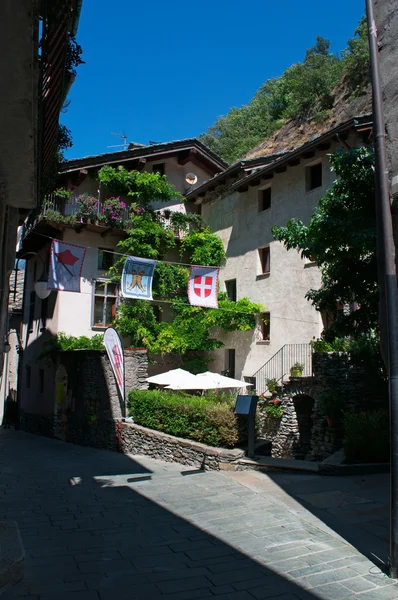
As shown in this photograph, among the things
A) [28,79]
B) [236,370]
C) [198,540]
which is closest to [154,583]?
[198,540]

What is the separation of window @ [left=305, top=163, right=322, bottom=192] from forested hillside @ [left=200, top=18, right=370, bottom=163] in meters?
13.5

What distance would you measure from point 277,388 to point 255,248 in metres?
6.28

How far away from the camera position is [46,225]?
21.8 m

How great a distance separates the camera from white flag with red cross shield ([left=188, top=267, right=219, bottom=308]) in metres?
16.1

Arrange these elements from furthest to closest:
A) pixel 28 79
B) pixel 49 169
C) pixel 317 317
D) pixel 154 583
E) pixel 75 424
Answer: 1. pixel 75 424
2. pixel 317 317
3. pixel 49 169
4. pixel 154 583
5. pixel 28 79

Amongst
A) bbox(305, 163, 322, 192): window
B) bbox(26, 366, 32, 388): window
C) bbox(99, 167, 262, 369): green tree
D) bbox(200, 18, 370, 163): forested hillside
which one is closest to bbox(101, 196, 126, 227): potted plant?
bbox(99, 167, 262, 369): green tree

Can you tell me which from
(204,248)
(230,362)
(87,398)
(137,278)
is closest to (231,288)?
(204,248)

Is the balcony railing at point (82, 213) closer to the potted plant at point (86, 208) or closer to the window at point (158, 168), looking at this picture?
the potted plant at point (86, 208)

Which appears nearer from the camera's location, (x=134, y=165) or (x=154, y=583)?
(x=154, y=583)

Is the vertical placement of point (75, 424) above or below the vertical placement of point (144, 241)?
below

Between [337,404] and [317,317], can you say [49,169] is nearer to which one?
[337,404]

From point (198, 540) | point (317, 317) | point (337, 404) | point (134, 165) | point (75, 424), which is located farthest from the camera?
point (134, 165)

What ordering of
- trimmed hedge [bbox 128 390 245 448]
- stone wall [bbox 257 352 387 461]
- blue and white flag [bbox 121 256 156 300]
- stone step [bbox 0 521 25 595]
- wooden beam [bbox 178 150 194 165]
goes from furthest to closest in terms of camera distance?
wooden beam [bbox 178 150 194 165]
blue and white flag [bbox 121 256 156 300]
stone wall [bbox 257 352 387 461]
trimmed hedge [bbox 128 390 245 448]
stone step [bbox 0 521 25 595]

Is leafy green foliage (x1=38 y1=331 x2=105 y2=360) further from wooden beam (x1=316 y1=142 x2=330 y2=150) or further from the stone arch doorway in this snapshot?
wooden beam (x1=316 y1=142 x2=330 y2=150)
